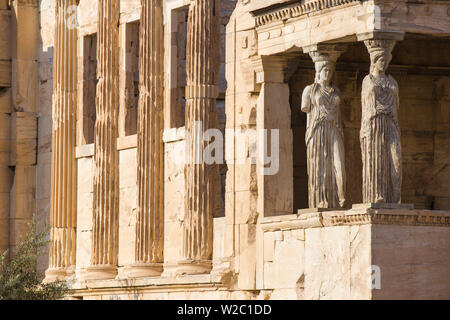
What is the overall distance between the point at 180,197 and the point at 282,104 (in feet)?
12.3

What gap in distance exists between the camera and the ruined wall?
2469cm

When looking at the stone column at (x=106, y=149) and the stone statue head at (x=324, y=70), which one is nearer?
the stone statue head at (x=324, y=70)

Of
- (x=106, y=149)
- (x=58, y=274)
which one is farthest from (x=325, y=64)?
(x=58, y=274)

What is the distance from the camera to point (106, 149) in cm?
2905

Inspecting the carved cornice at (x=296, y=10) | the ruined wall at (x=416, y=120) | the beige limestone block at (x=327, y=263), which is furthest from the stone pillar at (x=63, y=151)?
the beige limestone block at (x=327, y=263)

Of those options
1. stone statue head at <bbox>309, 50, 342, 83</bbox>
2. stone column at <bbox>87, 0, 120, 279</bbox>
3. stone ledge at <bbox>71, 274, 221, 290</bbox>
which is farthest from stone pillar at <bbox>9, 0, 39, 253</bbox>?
stone statue head at <bbox>309, 50, 342, 83</bbox>

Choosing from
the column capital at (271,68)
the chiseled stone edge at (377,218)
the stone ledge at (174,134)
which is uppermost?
the column capital at (271,68)

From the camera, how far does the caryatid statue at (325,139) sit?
22406 mm

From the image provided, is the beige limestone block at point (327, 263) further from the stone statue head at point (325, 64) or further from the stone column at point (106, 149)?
the stone column at point (106, 149)

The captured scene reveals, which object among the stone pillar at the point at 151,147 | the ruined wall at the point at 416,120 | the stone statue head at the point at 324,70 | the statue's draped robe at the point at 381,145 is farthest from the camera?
the stone pillar at the point at 151,147

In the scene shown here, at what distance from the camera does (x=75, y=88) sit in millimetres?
30828

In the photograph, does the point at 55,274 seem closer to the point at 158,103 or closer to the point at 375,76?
the point at 158,103

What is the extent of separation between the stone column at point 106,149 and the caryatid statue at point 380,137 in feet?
26.7

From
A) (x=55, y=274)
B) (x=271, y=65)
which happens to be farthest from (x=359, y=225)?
(x=55, y=274)
